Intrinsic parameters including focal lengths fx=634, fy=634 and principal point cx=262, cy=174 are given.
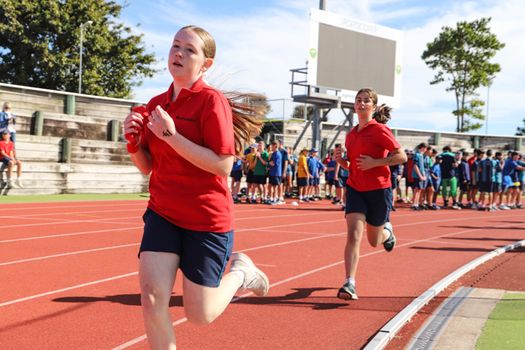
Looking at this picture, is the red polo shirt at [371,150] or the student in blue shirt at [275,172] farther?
the student in blue shirt at [275,172]

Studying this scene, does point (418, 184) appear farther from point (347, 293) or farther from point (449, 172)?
point (347, 293)

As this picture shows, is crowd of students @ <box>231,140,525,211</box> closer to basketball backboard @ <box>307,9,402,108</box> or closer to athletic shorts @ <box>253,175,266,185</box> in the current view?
athletic shorts @ <box>253,175,266,185</box>

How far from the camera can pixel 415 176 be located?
19.7 m

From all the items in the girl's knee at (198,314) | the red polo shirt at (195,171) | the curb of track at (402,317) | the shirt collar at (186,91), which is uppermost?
the shirt collar at (186,91)

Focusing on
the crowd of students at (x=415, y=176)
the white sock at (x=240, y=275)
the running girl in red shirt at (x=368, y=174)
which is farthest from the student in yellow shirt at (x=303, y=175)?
the white sock at (x=240, y=275)

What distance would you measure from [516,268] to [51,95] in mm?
18669

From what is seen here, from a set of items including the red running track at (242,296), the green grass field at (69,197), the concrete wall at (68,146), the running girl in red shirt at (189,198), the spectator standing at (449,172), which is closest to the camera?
the running girl in red shirt at (189,198)

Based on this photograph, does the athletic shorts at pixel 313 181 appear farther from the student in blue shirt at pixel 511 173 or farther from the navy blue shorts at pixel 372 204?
the navy blue shorts at pixel 372 204

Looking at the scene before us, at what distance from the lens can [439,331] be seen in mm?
4672

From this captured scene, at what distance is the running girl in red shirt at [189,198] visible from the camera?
305 centimetres

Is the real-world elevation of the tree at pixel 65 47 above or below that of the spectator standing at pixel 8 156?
above

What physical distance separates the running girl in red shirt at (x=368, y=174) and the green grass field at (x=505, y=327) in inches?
50.7

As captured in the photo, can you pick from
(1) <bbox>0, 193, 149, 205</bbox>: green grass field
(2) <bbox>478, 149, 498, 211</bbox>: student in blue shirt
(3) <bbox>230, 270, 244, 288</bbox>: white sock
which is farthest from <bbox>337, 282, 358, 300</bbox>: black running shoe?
(2) <bbox>478, 149, 498, 211</bbox>: student in blue shirt

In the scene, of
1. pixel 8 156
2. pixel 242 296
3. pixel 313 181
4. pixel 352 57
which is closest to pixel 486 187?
pixel 313 181
